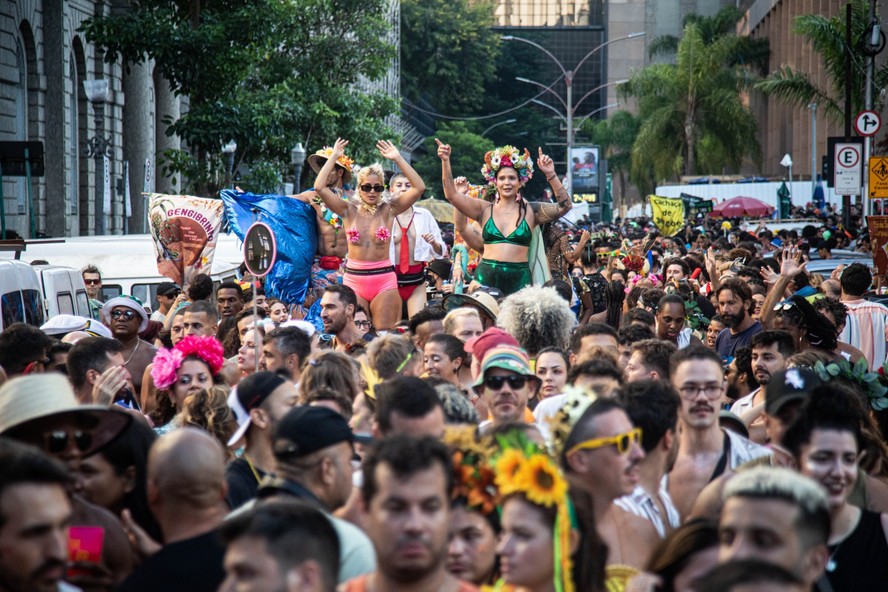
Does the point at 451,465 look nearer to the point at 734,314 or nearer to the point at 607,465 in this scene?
the point at 607,465

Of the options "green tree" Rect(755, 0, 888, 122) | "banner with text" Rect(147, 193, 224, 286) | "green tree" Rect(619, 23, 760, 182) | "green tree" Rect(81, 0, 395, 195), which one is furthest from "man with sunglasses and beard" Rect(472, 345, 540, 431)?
"green tree" Rect(619, 23, 760, 182)

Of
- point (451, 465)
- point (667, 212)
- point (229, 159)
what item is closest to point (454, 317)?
point (451, 465)

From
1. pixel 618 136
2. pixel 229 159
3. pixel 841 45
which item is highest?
pixel 618 136

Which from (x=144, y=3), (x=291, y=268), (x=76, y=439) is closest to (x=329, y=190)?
(x=291, y=268)

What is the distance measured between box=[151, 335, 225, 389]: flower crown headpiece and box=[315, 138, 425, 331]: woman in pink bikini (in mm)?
4971

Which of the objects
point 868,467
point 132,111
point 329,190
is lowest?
point 868,467

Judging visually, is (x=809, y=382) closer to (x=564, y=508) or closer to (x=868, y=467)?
(x=868, y=467)

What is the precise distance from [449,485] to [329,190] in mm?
9192

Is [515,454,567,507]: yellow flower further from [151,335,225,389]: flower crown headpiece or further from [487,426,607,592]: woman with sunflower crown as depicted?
[151,335,225,389]: flower crown headpiece

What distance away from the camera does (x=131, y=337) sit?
11.2m

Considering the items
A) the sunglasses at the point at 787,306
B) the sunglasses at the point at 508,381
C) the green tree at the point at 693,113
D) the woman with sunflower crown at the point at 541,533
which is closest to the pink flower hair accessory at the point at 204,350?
the sunglasses at the point at 508,381

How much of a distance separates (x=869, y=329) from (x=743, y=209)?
4016cm

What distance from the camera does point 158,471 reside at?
5.07 meters

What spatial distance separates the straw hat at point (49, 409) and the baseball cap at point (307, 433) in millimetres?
677
